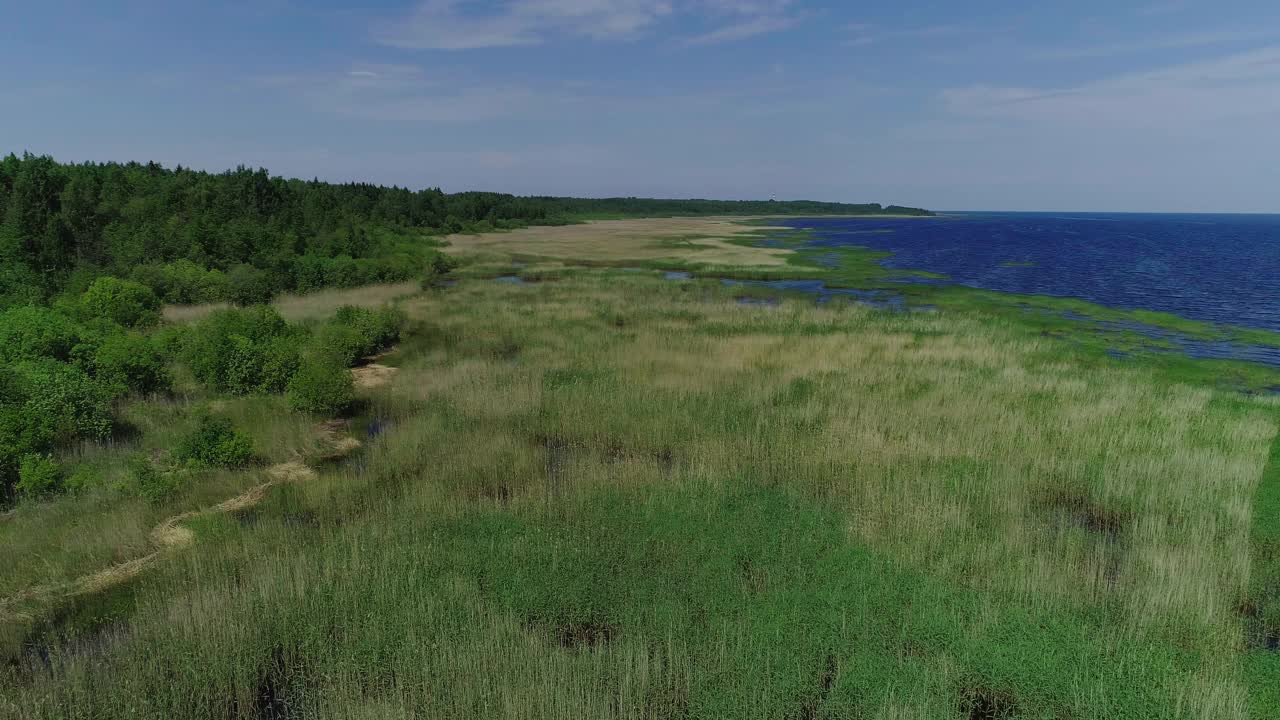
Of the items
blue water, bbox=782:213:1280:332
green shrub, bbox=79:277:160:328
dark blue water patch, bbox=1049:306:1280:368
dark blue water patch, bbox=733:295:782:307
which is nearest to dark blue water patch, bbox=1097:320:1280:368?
dark blue water patch, bbox=1049:306:1280:368

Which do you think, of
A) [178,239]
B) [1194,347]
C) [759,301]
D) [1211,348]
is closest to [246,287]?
[178,239]

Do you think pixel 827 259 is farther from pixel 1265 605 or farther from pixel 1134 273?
pixel 1265 605

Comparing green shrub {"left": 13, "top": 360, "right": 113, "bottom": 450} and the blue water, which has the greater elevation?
the blue water

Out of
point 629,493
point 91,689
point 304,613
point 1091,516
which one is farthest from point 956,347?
point 91,689

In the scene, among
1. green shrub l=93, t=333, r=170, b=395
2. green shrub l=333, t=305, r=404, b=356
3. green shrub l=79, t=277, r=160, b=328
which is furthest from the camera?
green shrub l=333, t=305, r=404, b=356

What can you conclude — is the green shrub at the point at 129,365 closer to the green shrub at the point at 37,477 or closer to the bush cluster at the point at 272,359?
the bush cluster at the point at 272,359

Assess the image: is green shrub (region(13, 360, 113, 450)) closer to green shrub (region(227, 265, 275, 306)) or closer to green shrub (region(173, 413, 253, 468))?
green shrub (region(173, 413, 253, 468))
